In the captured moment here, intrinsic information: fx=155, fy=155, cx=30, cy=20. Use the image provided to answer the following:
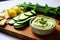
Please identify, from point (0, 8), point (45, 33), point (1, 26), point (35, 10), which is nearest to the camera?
point (45, 33)

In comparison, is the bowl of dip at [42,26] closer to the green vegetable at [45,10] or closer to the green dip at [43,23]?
the green dip at [43,23]

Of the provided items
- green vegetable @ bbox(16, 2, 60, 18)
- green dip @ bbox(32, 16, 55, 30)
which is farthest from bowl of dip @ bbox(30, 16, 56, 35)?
green vegetable @ bbox(16, 2, 60, 18)

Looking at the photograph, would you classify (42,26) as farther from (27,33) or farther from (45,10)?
(45,10)

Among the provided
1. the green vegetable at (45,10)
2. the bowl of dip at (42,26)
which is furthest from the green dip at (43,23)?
the green vegetable at (45,10)

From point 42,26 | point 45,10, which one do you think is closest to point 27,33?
point 42,26

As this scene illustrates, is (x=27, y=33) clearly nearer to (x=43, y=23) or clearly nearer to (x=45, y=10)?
(x=43, y=23)

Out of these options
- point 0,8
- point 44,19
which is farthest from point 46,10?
point 0,8

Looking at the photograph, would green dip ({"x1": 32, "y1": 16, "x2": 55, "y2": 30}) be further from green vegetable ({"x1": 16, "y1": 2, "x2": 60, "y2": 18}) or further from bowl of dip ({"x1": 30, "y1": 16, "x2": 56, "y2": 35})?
green vegetable ({"x1": 16, "y1": 2, "x2": 60, "y2": 18})

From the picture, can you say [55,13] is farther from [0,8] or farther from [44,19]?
[0,8]

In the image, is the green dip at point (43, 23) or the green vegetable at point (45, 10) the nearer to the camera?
the green dip at point (43, 23)

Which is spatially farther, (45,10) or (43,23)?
(45,10)

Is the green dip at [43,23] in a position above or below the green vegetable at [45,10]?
below
